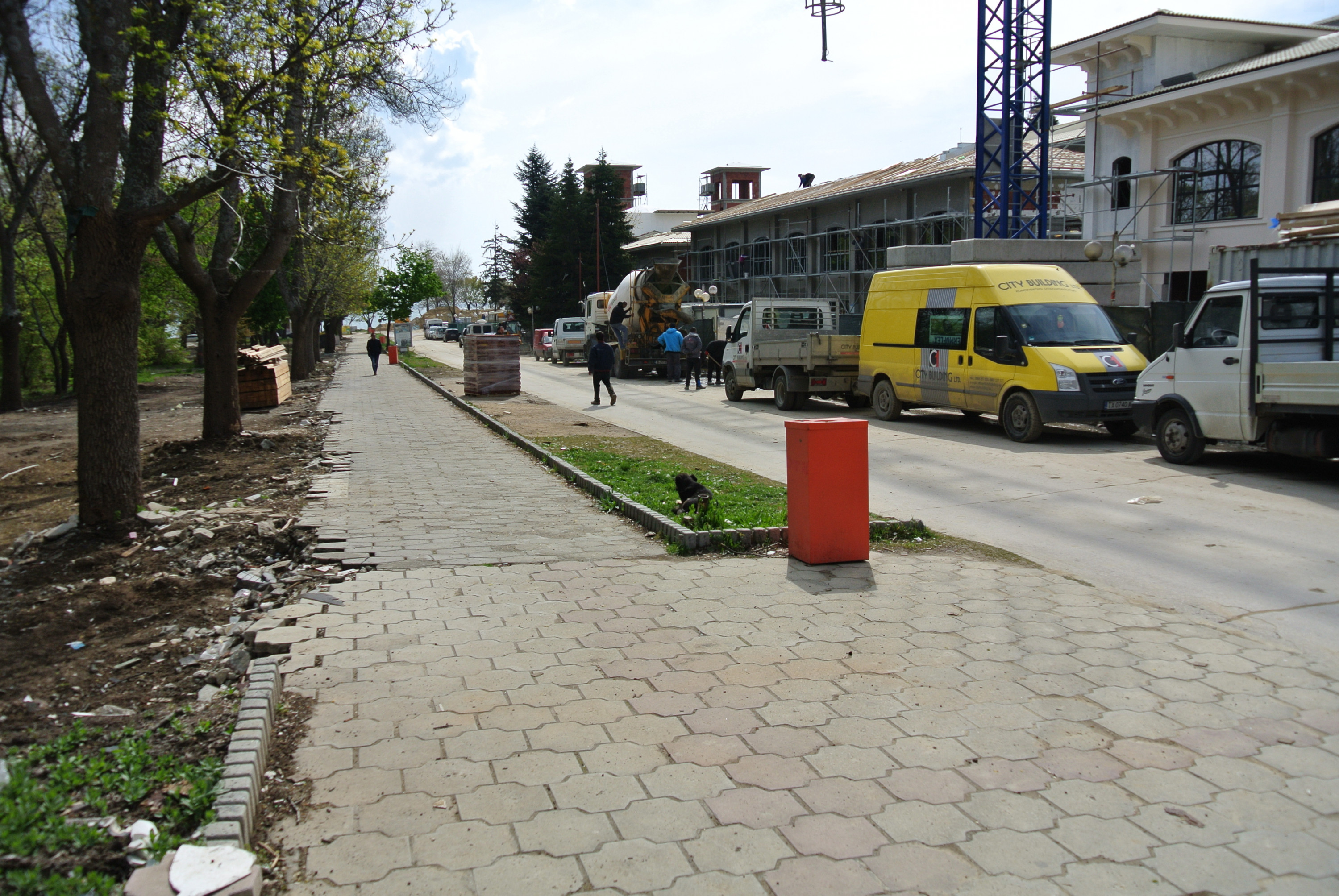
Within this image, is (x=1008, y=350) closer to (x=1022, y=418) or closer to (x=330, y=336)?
(x=1022, y=418)

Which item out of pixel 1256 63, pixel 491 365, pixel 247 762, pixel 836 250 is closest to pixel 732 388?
pixel 491 365

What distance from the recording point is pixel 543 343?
1810 inches

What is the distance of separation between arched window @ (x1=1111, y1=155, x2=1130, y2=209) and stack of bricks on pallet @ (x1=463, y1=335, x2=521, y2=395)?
16045mm

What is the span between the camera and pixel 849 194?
36.0 metres

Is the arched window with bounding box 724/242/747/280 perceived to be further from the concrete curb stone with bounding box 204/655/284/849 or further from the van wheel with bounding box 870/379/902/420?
the concrete curb stone with bounding box 204/655/284/849

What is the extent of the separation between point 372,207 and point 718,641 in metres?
28.4

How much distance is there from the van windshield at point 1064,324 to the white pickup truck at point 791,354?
443 centimetres

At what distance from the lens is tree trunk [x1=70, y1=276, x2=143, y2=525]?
798 centimetres

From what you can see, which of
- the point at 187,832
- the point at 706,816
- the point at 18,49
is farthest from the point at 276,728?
the point at 18,49

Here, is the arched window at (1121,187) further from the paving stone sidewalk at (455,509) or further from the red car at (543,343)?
the red car at (543,343)

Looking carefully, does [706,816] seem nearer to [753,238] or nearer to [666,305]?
[666,305]

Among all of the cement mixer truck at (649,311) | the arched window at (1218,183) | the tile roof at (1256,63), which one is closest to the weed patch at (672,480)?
the tile roof at (1256,63)

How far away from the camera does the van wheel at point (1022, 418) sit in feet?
44.2

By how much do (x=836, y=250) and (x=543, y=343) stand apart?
15.0 meters
